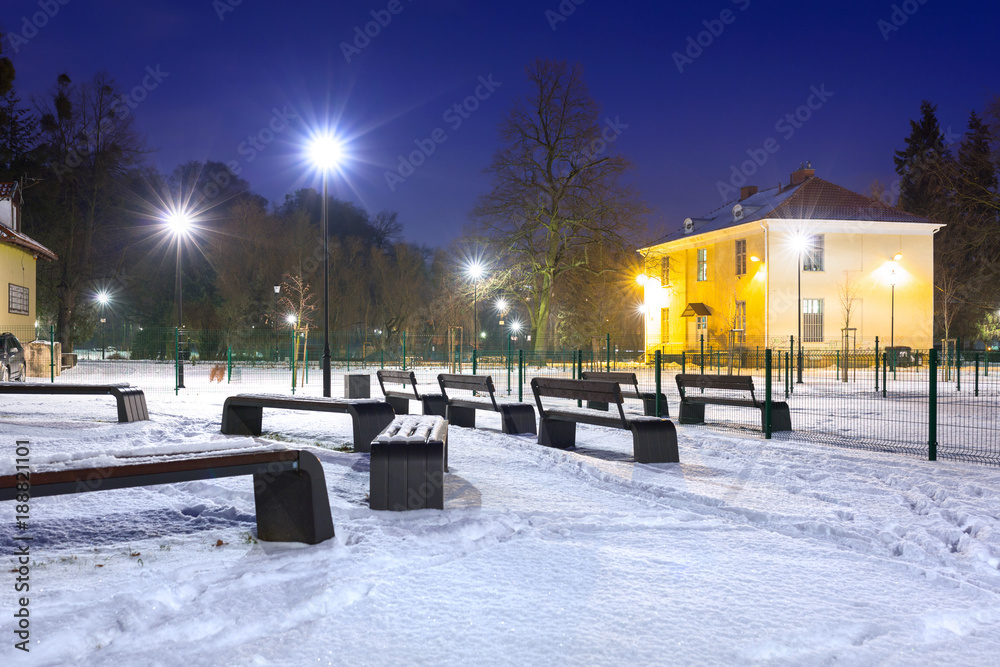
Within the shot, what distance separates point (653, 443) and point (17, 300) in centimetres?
3016

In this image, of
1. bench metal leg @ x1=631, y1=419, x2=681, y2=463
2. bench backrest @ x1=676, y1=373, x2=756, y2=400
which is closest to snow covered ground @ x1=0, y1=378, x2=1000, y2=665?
bench metal leg @ x1=631, y1=419, x2=681, y2=463

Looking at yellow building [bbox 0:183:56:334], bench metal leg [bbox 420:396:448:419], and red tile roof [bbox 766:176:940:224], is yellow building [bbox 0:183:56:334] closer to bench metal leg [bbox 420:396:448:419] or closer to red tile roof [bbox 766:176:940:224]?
bench metal leg [bbox 420:396:448:419]

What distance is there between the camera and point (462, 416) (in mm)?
11844

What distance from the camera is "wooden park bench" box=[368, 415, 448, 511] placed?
18.6ft

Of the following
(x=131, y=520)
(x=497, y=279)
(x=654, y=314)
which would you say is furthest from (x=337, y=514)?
(x=654, y=314)

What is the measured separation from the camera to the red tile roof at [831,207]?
1599 inches

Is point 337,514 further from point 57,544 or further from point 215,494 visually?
point 57,544

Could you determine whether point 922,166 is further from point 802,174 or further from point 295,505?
point 295,505

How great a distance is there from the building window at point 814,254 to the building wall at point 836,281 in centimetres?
28

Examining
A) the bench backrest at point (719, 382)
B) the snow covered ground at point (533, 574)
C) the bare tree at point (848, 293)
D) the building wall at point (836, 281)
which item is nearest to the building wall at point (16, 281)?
the bench backrest at point (719, 382)

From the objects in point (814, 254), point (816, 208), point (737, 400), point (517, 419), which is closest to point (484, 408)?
point (517, 419)

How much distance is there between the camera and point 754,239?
4112 centimetres

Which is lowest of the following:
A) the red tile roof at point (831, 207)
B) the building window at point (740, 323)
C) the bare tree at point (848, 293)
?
the building window at point (740, 323)

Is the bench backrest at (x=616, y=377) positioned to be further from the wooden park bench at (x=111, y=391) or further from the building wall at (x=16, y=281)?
the building wall at (x=16, y=281)
